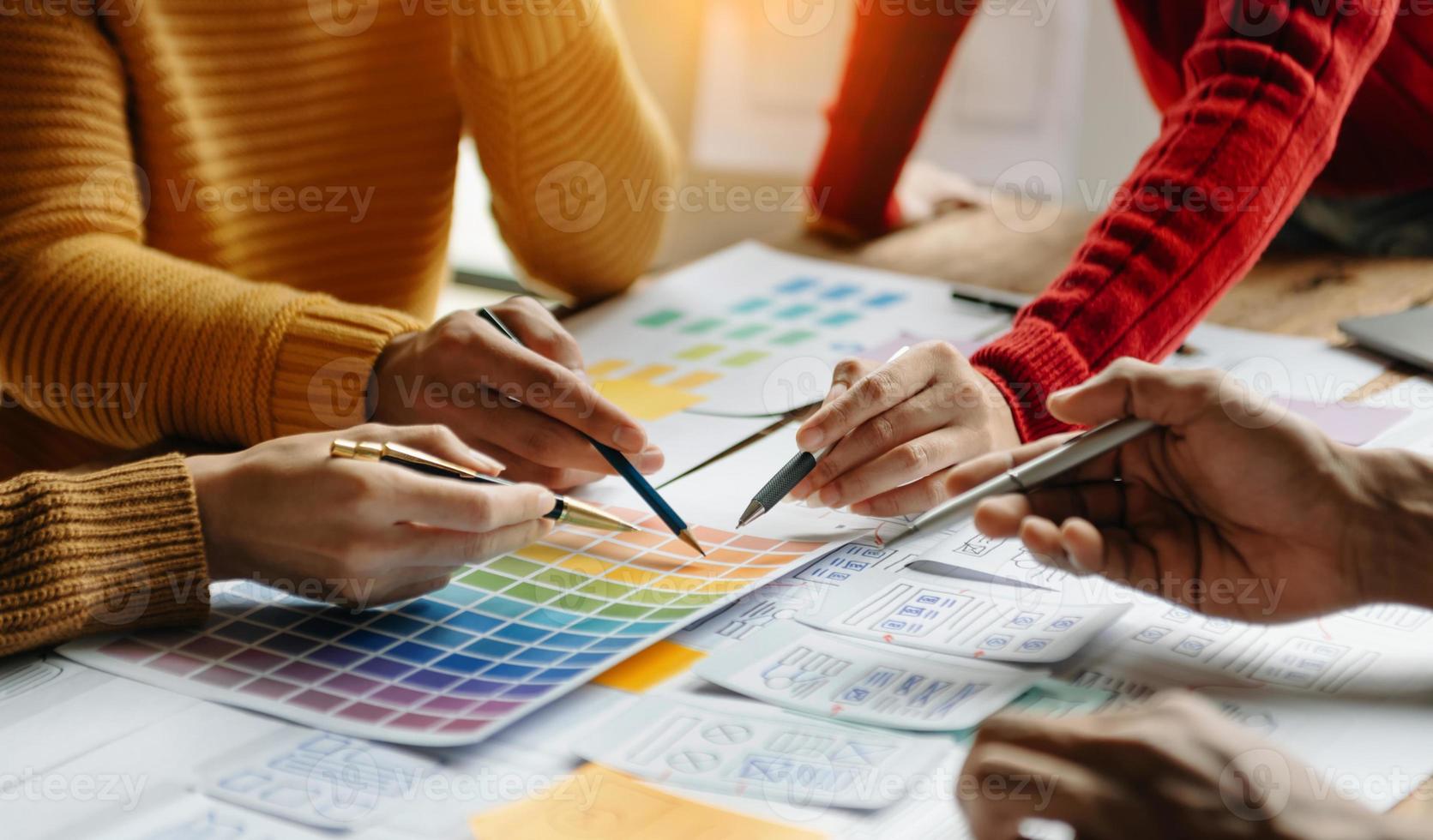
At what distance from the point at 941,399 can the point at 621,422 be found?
0.21 m

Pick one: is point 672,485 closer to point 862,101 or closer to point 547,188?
point 547,188

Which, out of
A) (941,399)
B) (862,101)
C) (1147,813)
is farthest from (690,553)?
(862,101)

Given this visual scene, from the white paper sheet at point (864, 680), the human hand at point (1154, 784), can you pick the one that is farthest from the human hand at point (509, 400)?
the human hand at point (1154, 784)

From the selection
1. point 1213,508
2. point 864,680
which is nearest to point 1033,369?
point 1213,508

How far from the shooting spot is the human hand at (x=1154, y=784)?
0.41 metres

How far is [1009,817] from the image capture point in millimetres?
427

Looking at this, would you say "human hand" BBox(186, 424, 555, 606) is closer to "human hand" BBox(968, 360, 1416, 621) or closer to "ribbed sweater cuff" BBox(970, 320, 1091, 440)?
"human hand" BBox(968, 360, 1416, 621)

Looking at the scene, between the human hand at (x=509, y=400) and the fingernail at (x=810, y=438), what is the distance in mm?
98

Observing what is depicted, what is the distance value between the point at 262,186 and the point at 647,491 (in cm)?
53

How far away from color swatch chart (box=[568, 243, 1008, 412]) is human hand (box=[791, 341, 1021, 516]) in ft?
0.52

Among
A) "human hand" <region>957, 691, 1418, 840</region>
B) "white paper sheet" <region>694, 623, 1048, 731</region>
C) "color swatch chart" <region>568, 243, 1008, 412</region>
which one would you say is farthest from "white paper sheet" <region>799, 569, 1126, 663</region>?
"color swatch chart" <region>568, 243, 1008, 412</region>

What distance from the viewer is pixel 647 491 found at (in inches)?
28.5

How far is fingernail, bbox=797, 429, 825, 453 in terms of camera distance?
0.72 m

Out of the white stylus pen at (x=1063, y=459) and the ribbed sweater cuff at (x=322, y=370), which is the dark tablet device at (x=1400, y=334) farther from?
the ribbed sweater cuff at (x=322, y=370)
